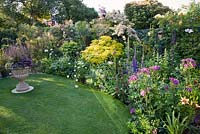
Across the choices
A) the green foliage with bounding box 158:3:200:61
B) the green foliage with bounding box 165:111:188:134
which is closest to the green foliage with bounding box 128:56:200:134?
the green foliage with bounding box 165:111:188:134

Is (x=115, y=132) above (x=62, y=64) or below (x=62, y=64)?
below

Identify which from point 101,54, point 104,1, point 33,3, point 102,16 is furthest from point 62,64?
point 33,3

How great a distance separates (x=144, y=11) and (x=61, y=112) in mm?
6291

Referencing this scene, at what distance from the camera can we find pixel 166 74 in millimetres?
5051

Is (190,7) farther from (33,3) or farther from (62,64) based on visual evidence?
(33,3)

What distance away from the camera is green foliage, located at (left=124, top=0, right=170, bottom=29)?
30.5 ft

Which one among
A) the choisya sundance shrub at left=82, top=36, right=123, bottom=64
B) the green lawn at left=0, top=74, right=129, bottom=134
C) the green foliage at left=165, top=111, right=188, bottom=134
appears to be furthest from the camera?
the choisya sundance shrub at left=82, top=36, right=123, bottom=64

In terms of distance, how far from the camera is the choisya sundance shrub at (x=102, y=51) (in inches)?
253

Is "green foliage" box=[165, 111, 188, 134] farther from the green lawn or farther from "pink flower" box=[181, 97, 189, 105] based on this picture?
the green lawn

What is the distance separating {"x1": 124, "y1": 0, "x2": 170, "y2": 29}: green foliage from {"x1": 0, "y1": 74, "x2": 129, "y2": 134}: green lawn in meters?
4.43

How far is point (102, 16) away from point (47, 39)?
2.11 metres

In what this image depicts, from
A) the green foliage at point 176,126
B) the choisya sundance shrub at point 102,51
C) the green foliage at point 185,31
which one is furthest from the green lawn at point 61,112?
the green foliage at point 185,31

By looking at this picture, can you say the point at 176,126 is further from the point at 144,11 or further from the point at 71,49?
the point at 144,11

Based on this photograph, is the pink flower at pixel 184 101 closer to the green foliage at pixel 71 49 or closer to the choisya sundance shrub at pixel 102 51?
the choisya sundance shrub at pixel 102 51
